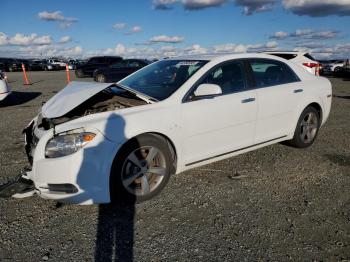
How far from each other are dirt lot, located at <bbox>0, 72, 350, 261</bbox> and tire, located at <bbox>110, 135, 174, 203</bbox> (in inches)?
5.3

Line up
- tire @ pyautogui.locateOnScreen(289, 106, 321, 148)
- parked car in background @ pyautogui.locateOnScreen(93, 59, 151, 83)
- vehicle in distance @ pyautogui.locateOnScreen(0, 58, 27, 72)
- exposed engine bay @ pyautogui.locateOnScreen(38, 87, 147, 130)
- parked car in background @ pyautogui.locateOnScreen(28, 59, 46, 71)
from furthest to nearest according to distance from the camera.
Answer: parked car in background @ pyautogui.locateOnScreen(28, 59, 46, 71) < vehicle in distance @ pyautogui.locateOnScreen(0, 58, 27, 72) < parked car in background @ pyautogui.locateOnScreen(93, 59, 151, 83) < tire @ pyautogui.locateOnScreen(289, 106, 321, 148) < exposed engine bay @ pyautogui.locateOnScreen(38, 87, 147, 130)

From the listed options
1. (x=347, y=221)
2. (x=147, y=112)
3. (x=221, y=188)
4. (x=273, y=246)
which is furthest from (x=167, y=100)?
(x=347, y=221)

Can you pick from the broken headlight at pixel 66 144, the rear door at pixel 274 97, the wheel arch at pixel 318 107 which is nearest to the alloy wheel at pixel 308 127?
the wheel arch at pixel 318 107

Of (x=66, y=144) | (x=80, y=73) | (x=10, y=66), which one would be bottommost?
(x=66, y=144)

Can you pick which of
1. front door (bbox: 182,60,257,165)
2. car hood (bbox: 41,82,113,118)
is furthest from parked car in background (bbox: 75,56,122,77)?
front door (bbox: 182,60,257,165)

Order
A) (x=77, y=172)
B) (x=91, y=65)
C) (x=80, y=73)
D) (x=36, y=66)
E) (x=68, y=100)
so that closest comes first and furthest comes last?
1. (x=77, y=172)
2. (x=68, y=100)
3. (x=80, y=73)
4. (x=91, y=65)
5. (x=36, y=66)

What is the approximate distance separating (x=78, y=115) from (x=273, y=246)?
2438 millimetres

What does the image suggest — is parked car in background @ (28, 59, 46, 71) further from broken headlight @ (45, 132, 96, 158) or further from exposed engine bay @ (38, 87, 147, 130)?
broken headlight @ (45, 132, 96, 158)

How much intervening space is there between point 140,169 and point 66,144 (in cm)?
83

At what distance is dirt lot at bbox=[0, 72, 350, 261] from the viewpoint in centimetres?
282

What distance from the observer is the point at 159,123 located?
141 inches

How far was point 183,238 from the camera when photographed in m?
3.03

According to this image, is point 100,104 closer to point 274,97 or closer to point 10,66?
point 274,97

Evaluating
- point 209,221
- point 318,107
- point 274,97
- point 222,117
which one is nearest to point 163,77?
point 222,117
